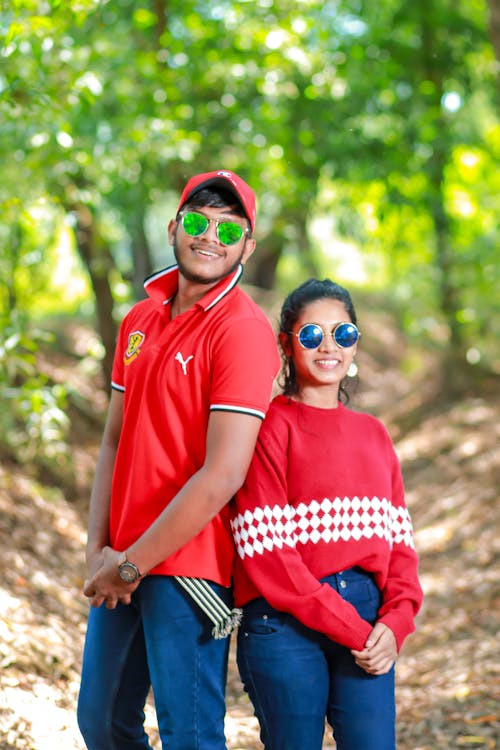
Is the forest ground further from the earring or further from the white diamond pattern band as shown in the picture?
the white diamond pattern band

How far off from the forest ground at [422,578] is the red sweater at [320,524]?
1092 millimetres

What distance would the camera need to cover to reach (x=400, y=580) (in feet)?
8.22

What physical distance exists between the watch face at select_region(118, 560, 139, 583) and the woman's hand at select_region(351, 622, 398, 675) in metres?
0.62

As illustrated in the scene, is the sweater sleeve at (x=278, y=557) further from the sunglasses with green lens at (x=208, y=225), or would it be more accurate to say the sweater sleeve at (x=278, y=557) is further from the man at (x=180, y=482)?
the sunglasses with green lens at (x=208, y=225)

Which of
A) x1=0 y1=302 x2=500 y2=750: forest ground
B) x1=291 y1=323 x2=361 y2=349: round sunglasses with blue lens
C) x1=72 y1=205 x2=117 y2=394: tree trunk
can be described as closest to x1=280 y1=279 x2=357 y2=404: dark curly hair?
x1=291 y1=323 x2=361 y2=349: round sunglasses with blue lens

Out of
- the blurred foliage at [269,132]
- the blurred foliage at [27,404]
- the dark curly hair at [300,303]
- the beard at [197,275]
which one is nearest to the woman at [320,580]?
the dark curly hair at [300,303]

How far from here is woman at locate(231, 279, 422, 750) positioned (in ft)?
7.70

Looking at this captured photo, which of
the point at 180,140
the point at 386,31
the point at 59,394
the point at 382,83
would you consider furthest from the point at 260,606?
the point at 386,31

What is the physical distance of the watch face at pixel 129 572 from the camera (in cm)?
234

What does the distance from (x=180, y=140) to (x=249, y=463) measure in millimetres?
5523

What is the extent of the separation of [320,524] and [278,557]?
161mm

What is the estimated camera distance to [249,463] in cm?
238

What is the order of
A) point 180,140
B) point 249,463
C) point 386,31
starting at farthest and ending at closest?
point 386,31, point 180,140, point 249,463

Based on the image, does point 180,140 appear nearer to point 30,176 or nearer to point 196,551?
point 30,176
